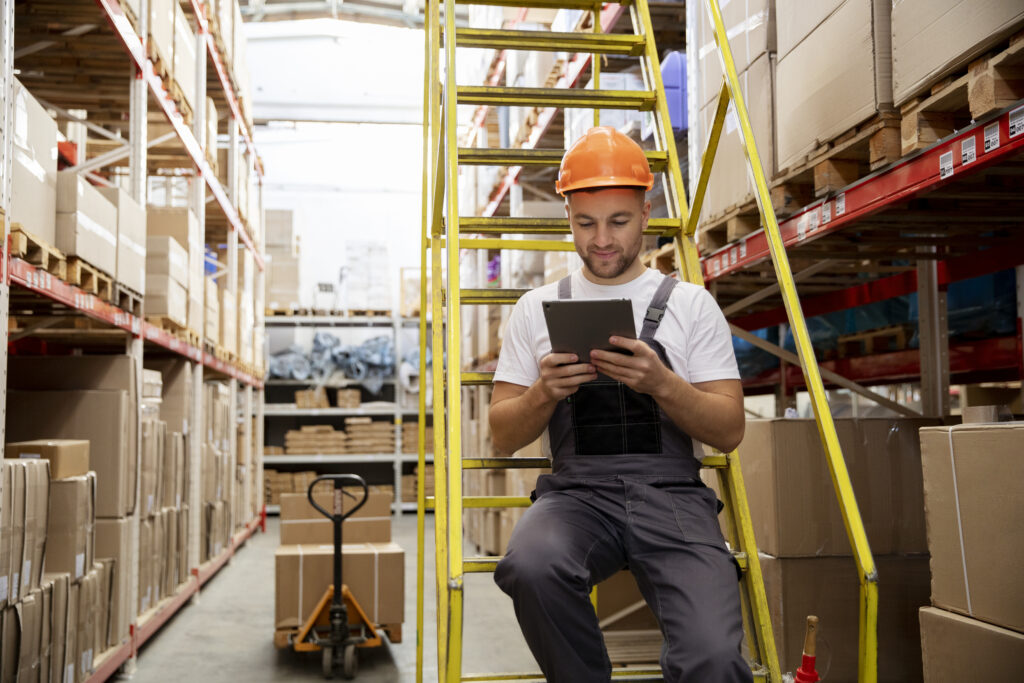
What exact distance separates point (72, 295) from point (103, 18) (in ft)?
5.46

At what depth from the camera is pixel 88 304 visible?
181 inches

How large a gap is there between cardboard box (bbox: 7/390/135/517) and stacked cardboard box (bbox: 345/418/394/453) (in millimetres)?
9546

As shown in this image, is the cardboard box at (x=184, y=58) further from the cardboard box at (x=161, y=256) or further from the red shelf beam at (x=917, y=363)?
the red shelf beam at (x=917, y=363)

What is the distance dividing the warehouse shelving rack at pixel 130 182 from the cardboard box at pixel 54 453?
655 mm

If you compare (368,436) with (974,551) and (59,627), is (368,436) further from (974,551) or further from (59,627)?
(974,551)

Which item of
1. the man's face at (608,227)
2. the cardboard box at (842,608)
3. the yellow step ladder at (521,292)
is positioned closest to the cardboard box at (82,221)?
the yellow step ladder at (521,292)

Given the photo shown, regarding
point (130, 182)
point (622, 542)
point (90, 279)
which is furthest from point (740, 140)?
point (130, 182)

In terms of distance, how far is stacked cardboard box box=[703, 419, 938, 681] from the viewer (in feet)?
13.0

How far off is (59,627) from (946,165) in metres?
3.98

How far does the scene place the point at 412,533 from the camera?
40.8 feet

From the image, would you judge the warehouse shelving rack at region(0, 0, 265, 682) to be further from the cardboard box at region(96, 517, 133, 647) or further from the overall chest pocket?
the overall chest pocket

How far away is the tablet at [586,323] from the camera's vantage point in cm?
218

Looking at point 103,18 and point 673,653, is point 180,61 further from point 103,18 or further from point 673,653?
point 673,653

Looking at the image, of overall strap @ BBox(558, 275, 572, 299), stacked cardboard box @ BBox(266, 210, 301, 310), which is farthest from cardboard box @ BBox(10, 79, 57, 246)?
stacked cardboard box @ BBox(266, 210, 301, 310)
